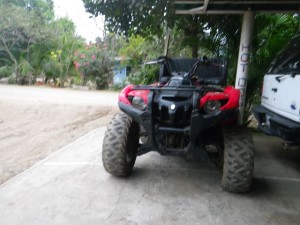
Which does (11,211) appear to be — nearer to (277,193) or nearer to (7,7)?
(277,193)

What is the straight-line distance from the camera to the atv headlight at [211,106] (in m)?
3.34

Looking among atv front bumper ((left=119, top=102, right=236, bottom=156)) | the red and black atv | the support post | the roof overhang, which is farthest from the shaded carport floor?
the roof overhang

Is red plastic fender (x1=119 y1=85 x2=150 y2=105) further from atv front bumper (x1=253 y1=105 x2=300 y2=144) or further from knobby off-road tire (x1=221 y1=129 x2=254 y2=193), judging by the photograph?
atv front bumper (x1=253 y1=105 x2=300 y2=144)

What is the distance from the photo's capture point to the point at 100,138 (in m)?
5.93

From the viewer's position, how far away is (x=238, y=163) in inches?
130

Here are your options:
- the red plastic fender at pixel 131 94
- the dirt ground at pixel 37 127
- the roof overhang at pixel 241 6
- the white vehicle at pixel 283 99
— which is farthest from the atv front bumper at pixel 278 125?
the dirt ground at pixel 37 127

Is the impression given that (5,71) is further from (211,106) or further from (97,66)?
(211,106)

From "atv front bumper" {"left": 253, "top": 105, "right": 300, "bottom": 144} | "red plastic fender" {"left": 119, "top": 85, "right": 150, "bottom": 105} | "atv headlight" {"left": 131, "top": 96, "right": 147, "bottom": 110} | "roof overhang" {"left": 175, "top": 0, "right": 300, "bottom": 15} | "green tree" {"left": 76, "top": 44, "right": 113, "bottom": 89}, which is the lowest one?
"atv front bumper" {"left": 253, "top": 105, "right": 300, "bottom": 144}

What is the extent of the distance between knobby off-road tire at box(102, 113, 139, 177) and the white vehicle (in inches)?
73.2

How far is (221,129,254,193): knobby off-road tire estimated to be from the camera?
10.8 feet

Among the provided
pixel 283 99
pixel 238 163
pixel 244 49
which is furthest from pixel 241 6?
pixel 238 163

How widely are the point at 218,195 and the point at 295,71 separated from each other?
6.28 feet

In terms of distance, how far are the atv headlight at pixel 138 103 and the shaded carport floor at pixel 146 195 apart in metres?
0.96

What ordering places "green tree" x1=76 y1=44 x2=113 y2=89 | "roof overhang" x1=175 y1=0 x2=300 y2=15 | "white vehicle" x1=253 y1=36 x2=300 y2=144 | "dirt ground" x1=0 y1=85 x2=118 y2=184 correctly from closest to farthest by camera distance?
"white vehicle" x1=253 y1=36 x2=300 y2=144 < "dirt ground" x1=0 y1=85 x2=118 y2=184 < "roof overhang" x1=175 y1=0 x2=300 y2=15 < "green tree" x1=76 y1=44 x2=113 y2=89
